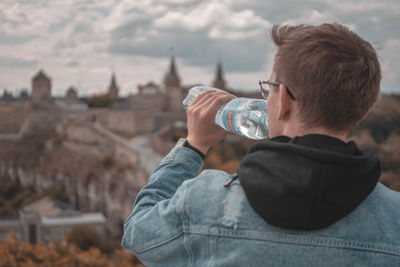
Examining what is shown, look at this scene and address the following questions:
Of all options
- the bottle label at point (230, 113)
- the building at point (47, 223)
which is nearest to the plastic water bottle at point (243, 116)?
the bottle label at point (230, 113)

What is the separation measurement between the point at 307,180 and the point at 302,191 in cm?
3

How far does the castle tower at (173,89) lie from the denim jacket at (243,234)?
43.3 m

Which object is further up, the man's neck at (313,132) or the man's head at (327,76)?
the man's head at (327,76)

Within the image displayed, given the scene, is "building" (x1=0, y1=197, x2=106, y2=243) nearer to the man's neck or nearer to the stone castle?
the stone castle

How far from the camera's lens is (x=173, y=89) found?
153 feet

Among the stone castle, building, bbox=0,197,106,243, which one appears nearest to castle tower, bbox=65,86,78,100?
the stone castle

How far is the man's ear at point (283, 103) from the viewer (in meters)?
1.24

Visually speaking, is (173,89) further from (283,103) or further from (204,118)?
(283,103)

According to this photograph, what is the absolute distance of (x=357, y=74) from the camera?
1.19 meters

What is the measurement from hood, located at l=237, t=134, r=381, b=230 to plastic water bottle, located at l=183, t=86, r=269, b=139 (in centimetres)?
35

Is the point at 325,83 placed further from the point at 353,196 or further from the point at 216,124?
the point at 216,124

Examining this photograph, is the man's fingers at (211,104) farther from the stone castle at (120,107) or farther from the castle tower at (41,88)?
the castle tower at (41,88)

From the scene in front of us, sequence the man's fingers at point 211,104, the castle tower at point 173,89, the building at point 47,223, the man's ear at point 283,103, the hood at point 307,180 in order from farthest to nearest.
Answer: the castle tower at point 173,89
the building at point 47,223
the man's fingers at point 211,104
the man's ear at point 283,103
the hood at point 307,180

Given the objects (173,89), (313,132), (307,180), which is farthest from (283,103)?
(173,89)
